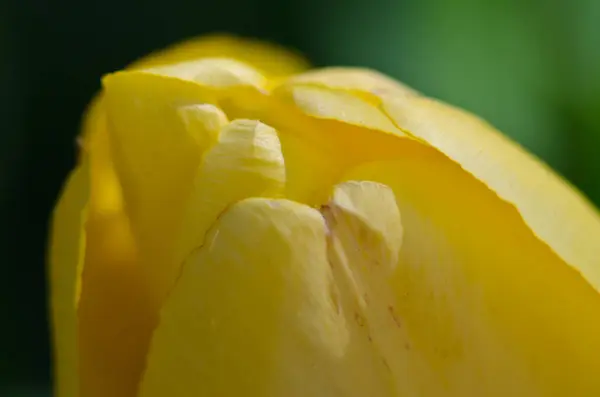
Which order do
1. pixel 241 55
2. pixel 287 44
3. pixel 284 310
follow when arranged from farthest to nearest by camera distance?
pixel 287 44
pixel 241 55
pixel 284 310

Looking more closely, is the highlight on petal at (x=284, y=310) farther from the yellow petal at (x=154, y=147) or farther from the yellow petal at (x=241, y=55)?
the yellow petal at (x=241, y=55)

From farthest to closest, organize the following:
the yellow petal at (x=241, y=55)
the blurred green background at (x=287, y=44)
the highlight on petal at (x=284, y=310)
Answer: the blurred green background at (x=287, y=44)
the yellow petal at (x=241, y=55)
the highlight on petal at (x=284, y=310)

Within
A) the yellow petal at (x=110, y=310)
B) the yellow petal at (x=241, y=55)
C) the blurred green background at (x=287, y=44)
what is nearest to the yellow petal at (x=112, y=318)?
the yellow petal at (x=110, y=310)

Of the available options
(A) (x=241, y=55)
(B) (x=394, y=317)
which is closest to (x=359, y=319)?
(B) (x=394, y=317)

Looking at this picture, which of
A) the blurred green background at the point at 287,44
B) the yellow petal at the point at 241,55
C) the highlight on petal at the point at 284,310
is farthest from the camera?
the blurred green background at the point at 287,44

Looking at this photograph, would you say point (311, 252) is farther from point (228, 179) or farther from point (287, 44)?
point (287, 44)

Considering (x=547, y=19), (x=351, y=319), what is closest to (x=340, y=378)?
(x=351, y=319)

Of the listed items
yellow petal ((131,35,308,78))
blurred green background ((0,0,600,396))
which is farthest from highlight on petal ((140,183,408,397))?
blurred green background ((0,0,600,396))
